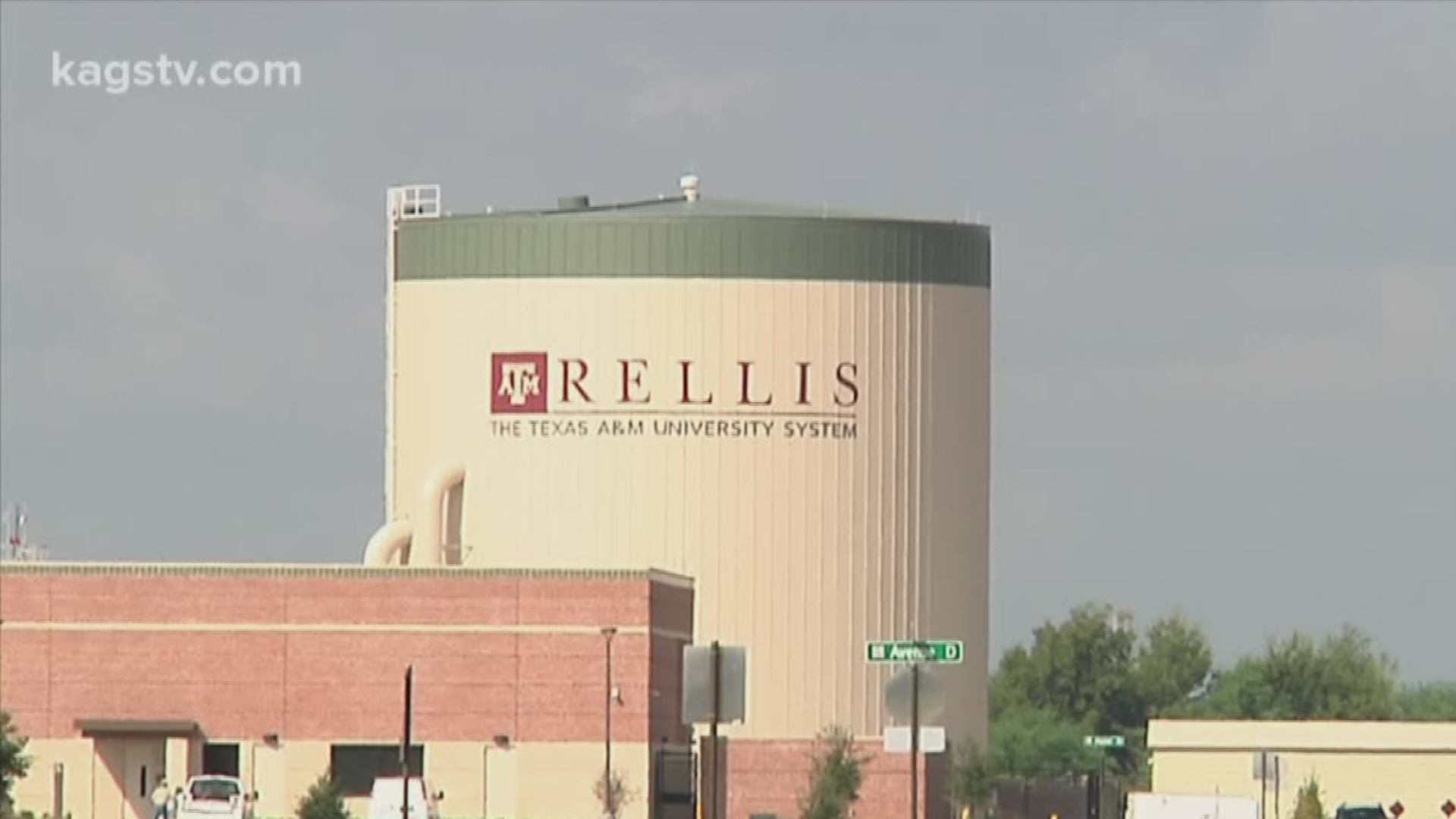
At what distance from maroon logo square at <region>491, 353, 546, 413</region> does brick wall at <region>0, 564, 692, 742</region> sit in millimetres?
10625

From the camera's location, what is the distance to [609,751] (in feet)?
362

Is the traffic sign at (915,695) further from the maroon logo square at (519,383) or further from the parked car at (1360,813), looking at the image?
the maroon logo square at (519,383)

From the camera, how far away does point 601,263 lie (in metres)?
123

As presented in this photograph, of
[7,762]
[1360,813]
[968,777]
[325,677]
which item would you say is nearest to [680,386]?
[325,677]

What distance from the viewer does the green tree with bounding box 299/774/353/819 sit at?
9719cm

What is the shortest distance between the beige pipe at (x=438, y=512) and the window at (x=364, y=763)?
36.6ft

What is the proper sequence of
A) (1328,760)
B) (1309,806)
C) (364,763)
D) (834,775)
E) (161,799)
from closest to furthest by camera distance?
(1309,806) < (161,799) < (364,763) < (834,775) < (1328,760)

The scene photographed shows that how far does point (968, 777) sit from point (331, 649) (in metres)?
23.5

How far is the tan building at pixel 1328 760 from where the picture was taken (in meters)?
133

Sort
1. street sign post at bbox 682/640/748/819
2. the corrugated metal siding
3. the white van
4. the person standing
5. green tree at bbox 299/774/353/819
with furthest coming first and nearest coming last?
the corrugated metal siding
the person standing
green tree at bbox 299/774/353/819
the white van
street sign post at bbox 682/640/748/819

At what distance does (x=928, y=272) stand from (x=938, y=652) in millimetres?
60076

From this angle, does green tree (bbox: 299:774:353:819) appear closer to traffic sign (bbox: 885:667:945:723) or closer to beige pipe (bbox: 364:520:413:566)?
beige pipe (bbox: 364:520:413:566)

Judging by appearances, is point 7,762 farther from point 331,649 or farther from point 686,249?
point 686,249

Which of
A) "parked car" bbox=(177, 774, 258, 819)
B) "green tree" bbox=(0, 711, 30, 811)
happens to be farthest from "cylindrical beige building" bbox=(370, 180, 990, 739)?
"green tree" bbox=(0, 711, 30, 811)
